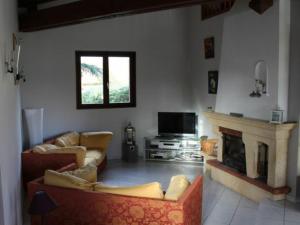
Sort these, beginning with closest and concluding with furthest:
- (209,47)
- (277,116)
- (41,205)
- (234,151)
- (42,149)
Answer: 1. (41,205)
2. (277,116)
3. (42,149)
4. (234,151)
5. (209,47)

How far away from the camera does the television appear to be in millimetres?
7094

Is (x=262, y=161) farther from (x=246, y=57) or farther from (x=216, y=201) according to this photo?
(x=246, y=57)

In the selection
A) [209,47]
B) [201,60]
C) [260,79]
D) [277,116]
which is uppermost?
[209,47]

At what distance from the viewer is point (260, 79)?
16.1 ft

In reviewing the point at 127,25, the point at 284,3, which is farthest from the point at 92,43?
the point at 284,3

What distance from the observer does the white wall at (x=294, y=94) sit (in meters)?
4.48

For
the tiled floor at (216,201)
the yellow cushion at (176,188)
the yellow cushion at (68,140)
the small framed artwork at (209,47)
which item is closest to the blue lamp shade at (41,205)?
the yellow cushion at (176,188)

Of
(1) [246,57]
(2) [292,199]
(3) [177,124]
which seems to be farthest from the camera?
(3) [177,124]

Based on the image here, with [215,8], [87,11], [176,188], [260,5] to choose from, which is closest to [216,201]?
[176,188]

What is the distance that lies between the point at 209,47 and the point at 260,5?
6.49 feet

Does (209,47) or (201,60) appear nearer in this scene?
(209,47)

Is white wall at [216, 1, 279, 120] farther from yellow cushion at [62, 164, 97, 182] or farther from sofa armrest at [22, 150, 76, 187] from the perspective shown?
sofa armrest at [22, 150, 76, 187]

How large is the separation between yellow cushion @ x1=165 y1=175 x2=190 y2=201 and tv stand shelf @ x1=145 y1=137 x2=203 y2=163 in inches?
129

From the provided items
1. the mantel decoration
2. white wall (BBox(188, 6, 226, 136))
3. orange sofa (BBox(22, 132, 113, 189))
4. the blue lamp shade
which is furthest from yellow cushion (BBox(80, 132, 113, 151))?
the blue lamp shade
